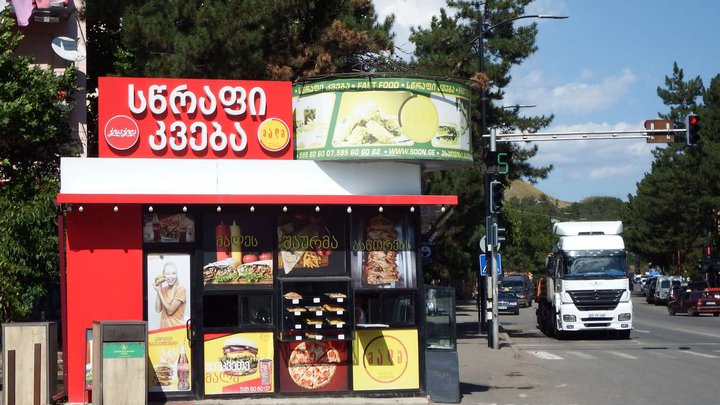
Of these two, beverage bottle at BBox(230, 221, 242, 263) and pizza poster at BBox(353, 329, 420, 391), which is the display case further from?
beverage bottle at BBox(230, 221, 242, 263)

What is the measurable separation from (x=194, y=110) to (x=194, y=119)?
15cm

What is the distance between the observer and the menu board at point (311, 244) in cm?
1591

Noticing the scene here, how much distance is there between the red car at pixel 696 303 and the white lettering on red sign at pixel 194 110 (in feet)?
137

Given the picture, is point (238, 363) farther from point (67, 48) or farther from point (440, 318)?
point (67, 48)

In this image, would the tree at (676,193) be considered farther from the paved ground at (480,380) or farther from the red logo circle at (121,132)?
the red logo circle at (121,132)

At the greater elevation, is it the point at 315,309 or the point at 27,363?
the point at 315,309

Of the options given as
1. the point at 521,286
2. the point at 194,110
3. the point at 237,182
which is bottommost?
the point at 521,286

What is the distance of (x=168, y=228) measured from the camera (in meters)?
15.6

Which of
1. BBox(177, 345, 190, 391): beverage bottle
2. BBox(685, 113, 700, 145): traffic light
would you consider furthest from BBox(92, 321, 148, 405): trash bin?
BBox(685, 113, 700, 145): traffic light

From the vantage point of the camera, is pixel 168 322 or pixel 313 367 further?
pixel 313 367

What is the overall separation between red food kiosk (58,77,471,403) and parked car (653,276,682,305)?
198 feet

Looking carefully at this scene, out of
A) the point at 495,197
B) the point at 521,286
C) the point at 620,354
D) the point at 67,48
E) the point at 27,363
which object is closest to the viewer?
the point at 27,363

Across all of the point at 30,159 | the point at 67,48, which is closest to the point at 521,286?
the point at 67,48

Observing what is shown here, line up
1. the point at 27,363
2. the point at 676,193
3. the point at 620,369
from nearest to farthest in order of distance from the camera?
1. the point at 27,363
2. the point at 620,369
3. the point at 676,193
